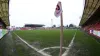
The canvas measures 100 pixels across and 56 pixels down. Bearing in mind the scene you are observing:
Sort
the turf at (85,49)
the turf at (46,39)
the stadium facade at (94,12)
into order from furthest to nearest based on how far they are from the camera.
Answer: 1. the stadium facade at (94,12)
2. the turf at (46,39)
3. the turf at (85,49)

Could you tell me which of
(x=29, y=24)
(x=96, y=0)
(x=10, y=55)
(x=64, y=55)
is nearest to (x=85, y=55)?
(x=64, y=55)

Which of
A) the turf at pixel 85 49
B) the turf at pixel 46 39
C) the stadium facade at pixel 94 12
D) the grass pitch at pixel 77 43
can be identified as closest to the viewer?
the turf at pixel 85 49

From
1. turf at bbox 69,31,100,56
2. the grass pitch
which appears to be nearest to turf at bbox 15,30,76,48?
the grass pitch

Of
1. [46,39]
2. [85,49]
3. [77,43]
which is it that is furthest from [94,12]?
[85,49]

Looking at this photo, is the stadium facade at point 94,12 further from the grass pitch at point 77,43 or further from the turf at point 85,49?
the turf at point 85,49

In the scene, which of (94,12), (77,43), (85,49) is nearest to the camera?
(85,49)

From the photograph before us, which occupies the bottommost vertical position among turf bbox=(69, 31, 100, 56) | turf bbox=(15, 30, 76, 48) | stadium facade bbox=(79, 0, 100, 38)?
turf bbox=(15, 30, 76, 48)

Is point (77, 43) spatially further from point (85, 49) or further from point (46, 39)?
point (46, 39)

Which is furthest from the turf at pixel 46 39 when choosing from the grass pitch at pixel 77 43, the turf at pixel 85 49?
the turf at pixel 85 49

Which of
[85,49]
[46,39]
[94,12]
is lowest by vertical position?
[46,39]

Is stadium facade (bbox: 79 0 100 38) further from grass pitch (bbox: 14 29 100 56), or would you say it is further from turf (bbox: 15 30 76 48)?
turf (bbox: 15 30 76 48)

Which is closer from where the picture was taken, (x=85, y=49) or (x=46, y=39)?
(x=85, y=49)

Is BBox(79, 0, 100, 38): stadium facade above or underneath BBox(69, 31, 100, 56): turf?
above

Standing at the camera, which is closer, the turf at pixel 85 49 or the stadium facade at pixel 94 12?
the turf at pixel 85 49
